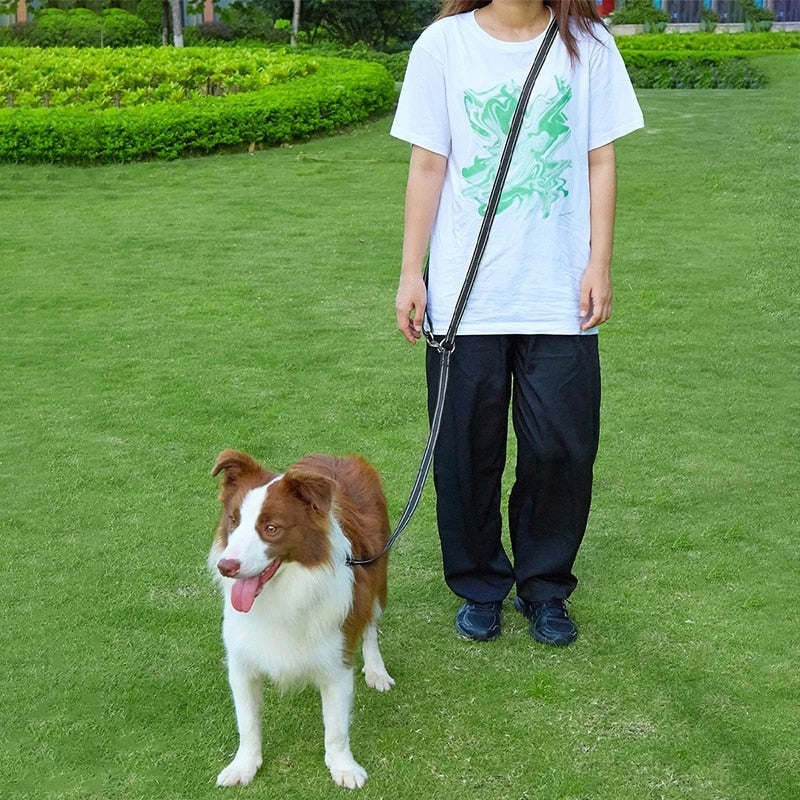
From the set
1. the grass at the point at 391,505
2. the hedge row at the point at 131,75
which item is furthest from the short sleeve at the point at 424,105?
the hedge row at the point at 131,75

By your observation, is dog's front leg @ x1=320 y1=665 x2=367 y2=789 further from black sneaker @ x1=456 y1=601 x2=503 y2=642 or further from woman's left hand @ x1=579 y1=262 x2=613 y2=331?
woman's left hand @ x1=579 y1=262 x2=613 y2=331

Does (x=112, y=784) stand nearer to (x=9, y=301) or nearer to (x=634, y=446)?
(x=634, y=446)

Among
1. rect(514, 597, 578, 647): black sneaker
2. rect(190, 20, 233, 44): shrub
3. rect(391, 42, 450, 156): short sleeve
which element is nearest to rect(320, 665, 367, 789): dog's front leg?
rect(514, 597, 578, 647): black sneaker

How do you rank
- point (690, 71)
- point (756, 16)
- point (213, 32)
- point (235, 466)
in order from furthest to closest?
point (756, 16)
point (213, 32)
point (690, 71)
point (235, 466)

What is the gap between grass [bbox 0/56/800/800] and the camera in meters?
3.18

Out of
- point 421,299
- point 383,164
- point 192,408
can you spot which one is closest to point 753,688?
point 421,299

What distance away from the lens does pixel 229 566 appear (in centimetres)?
269

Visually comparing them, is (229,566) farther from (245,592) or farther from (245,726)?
(245,726)

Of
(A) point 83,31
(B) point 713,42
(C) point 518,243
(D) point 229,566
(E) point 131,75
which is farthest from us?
(A) point 83,31

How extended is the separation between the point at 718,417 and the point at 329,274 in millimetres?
3631

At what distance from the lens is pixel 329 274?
862 centimetres

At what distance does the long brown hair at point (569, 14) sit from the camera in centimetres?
316

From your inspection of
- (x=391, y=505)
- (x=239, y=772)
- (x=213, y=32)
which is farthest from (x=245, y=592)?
(x=213, y=32)

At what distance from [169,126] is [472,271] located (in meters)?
10.3
